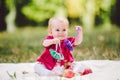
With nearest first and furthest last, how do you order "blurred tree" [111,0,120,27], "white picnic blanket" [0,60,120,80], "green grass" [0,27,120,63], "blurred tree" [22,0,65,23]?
1. "white picnic blanket" [0,60,120,80]
2. "green grass" [0,27,120,63]
3. "blurred tree" [22,0,65,23]
4. "blurred tree" [111,0,120,27]

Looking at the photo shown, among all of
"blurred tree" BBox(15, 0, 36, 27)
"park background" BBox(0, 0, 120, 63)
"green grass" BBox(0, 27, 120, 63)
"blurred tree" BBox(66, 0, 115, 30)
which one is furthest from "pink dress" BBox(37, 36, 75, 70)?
"blurred tree" BBox(15, 0, 36, 27)

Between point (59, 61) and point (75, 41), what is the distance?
0.73 ft

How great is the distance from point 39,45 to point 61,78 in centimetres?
180

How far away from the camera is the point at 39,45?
5.25 metres

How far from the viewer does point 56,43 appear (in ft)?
12.1

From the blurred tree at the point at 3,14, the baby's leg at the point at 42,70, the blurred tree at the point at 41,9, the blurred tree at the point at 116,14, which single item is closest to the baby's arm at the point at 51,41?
the baby's leg at the point at 42,70

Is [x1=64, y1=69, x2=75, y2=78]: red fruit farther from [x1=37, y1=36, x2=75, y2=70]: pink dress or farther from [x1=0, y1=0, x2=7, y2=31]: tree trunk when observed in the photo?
[x1=0, y1=0, x2=7, y2=31]: tree trunk

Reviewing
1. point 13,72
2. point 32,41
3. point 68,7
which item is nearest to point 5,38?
point 32,41

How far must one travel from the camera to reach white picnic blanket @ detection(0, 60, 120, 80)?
137 inches

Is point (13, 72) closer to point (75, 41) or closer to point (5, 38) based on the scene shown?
point (75, 41)

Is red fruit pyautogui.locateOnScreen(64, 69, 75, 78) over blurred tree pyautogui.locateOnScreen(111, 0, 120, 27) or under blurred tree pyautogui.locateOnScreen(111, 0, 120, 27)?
over

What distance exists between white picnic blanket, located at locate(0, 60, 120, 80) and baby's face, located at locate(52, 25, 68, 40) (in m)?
0.36

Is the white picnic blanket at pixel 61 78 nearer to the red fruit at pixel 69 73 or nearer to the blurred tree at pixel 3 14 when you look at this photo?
the red fruit at pixel 69 73

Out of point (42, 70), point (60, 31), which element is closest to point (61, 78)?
point (42, 70)
